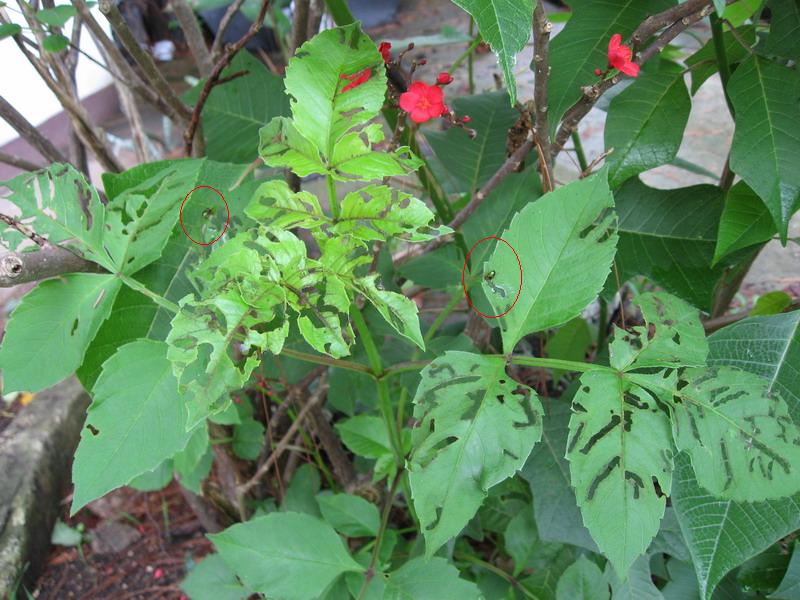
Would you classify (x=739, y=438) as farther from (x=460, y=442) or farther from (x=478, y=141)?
(x=478, y=141)

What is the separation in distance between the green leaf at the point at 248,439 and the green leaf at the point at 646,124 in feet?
2.35

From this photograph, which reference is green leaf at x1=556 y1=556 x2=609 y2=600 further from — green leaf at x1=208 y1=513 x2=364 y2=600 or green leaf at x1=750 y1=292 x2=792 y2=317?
green leaf at x1=750 y1=292 x2=792 y2=317

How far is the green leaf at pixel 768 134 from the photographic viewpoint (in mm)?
608

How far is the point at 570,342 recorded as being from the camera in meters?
1.09

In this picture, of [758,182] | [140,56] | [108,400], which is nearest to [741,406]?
[758,182]

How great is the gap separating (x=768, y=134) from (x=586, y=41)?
0.21 metres

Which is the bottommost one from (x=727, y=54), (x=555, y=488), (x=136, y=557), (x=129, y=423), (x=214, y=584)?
(x=136, y=557)

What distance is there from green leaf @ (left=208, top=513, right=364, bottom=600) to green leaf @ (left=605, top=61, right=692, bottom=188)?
53 centimetres

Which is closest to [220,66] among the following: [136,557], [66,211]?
[66,211]

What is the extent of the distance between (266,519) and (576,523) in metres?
0.38

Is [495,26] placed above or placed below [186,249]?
above

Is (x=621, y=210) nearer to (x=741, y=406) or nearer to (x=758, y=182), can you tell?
(x=758, y=182)

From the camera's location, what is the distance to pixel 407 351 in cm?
100

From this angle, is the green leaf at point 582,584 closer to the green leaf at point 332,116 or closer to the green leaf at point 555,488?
the green leaf at point 555,488
